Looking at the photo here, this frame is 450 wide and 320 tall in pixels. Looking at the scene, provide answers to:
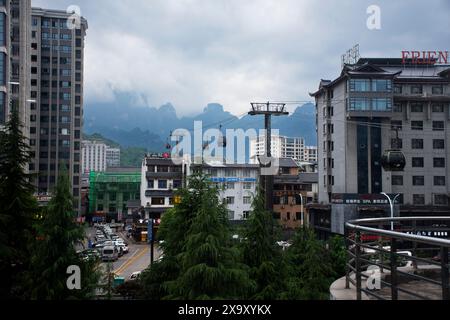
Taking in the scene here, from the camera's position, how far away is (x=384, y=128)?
37.7 metres

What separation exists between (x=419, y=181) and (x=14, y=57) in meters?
35.2

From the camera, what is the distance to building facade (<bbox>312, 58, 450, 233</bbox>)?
37.2 m

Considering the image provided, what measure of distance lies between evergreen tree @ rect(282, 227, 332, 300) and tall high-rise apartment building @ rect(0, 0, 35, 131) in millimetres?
18160

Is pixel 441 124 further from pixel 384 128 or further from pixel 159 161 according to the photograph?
pixel 159 161

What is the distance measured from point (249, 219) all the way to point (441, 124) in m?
33.4

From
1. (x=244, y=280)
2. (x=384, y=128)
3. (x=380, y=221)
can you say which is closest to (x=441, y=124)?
(x=384, y=128)

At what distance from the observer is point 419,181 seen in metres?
38.8

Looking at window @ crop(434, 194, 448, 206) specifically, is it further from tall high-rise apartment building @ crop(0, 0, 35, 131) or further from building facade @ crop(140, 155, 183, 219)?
tall high-rise apartment building @ crop(0, 0, 35, 131)

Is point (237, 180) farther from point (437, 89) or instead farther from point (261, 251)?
point (261, 251)

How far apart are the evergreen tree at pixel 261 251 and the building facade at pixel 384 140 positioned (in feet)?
86.8

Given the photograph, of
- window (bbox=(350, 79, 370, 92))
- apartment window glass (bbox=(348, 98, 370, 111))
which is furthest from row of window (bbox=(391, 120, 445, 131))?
window (bbox=(350, 79, 370, 92))

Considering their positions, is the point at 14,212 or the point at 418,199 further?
the point at 418,199

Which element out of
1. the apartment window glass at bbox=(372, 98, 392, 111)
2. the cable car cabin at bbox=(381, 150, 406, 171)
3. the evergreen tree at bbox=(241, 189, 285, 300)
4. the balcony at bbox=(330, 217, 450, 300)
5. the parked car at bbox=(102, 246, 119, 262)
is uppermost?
the apartment window glass at bbox=(372, 98, 392, 111)

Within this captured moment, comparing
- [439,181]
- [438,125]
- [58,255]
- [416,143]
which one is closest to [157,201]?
[416,143]
